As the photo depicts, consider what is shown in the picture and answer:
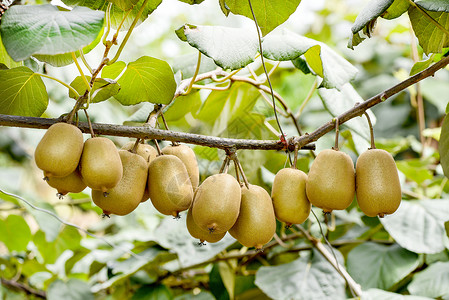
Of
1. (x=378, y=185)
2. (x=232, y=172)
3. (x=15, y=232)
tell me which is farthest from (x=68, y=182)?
(x=15, y=232)

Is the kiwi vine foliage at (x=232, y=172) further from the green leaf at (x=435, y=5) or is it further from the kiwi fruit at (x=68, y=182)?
the kiwi fruit at (x=68, y=182)

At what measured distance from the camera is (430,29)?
777 millimetres

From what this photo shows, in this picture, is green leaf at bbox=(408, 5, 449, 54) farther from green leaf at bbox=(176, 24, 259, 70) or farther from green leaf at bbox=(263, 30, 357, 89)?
green leaf at bbox=(176, 24, 259, 70)

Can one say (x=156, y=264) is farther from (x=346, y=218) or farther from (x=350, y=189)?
(x=350, y=189)

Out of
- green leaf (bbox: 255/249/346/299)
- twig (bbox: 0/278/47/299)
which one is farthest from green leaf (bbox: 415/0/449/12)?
twig (bbox: 0/278/47/299)

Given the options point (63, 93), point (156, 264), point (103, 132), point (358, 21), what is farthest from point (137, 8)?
point (63, 93)

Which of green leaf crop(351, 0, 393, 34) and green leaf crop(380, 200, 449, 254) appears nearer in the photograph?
green leaf crop(351, 0, 393, 34)

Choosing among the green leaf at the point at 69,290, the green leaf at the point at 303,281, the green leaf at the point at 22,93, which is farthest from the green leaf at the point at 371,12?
the green leaf at the point at 69,290

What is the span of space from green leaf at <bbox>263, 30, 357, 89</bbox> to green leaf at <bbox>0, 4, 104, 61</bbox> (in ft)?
1.11

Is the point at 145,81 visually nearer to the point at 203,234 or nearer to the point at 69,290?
the point at 203,234

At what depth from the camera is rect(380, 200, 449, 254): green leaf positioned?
1.10m

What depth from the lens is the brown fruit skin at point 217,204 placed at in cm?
65

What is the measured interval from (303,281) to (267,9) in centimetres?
67

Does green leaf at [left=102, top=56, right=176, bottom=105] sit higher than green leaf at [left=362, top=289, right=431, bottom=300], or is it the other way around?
green leaf at [left=102, top=56, right=176, bottom=105]
